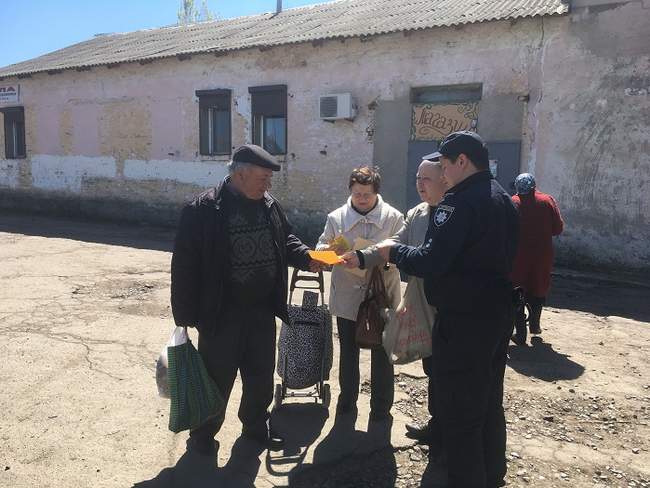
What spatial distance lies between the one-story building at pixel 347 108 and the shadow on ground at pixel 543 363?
453 cm

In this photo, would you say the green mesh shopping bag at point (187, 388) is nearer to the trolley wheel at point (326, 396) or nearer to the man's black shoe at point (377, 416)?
the trolley wheel at point (326, 396)

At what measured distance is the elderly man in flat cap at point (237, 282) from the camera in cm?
283

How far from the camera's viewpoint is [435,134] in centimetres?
982

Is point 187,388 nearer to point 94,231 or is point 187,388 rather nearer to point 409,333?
point 409,333

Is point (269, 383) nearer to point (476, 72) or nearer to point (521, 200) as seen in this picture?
point (521, 200)

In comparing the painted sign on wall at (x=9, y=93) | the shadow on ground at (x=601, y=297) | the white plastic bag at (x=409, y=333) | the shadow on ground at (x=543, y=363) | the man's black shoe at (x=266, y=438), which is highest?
A: the painted sign on wall at (x=9, y=93)

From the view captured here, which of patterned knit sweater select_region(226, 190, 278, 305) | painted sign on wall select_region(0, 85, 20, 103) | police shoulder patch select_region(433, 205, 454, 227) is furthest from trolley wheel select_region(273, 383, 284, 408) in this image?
painted sign on wall select_region(0, 85, 20, 103)

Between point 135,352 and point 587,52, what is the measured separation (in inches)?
315

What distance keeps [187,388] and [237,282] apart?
0.61 metres

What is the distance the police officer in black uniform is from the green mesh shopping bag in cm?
120

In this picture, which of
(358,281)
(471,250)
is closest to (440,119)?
(358,281)

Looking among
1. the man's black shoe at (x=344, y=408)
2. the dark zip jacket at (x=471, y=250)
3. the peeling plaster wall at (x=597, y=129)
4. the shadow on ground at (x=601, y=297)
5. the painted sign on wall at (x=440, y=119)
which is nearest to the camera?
the dark zip jacket at (x=471, y=250)

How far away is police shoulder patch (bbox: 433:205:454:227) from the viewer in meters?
2.32

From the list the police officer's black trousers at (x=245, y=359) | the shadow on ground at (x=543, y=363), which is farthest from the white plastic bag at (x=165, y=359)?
the shadow on ground at (x=543, y=363)
